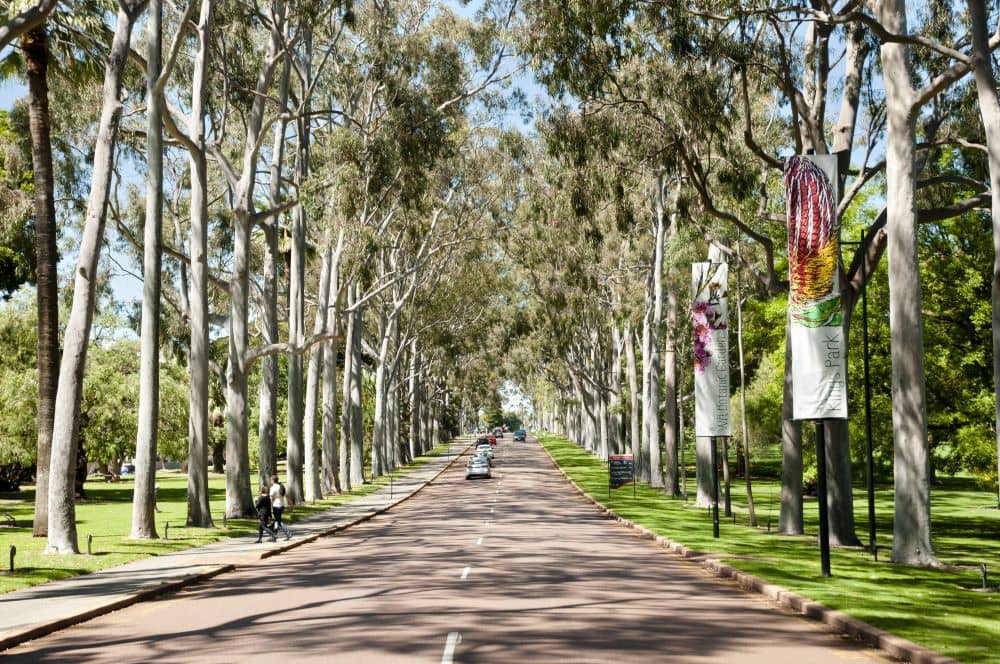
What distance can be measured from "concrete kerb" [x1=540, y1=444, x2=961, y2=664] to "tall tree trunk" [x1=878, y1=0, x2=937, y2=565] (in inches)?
129

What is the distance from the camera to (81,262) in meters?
19.2

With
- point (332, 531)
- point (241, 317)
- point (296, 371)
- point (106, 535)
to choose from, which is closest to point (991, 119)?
point (332, 531)

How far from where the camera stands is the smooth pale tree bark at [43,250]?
2309cm

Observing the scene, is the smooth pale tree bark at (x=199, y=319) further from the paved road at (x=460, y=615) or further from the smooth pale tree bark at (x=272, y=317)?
the paved road at (x=460, y=615)

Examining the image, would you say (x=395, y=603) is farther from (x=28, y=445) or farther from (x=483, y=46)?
(x=28, y=445)

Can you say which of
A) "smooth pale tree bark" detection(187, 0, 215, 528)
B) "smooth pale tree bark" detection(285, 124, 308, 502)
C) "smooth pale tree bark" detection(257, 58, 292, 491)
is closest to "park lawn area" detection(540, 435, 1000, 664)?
"smooth pale tree bark" detection(285, 124, 308, 502)

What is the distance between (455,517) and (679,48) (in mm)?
15680

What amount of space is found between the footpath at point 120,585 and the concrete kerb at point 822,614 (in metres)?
8.41

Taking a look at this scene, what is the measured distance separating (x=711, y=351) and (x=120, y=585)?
15010mm

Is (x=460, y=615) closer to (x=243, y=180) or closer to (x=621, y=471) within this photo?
(x=243, y=180)

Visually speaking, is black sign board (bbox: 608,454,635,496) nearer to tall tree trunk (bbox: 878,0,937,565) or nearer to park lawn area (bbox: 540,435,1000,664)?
park lawn area (bbox: 540,435,1000,664)

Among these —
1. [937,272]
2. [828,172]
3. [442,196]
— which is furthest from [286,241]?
[828,172]

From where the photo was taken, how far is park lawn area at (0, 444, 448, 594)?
1703 centimetres

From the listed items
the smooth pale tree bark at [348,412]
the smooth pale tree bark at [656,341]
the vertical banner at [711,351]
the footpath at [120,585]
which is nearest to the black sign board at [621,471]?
the smooth pale tree bark at [656,341]
